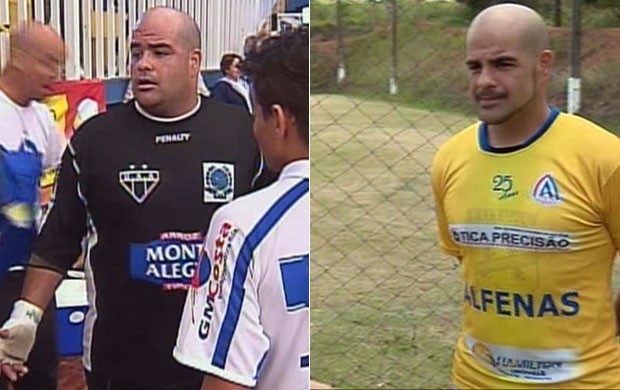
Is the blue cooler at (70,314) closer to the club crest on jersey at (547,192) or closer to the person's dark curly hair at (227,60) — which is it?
the person's dark curly hair at (227,60)

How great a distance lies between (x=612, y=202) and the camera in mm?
1505

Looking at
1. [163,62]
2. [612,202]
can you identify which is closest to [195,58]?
[163,62]

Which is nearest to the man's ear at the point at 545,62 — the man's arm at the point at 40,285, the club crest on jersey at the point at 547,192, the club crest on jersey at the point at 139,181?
the club crest on jersey at the point at 547,192

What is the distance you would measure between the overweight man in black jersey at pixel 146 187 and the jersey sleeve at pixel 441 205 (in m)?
0.32

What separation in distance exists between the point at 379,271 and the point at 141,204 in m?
1.00

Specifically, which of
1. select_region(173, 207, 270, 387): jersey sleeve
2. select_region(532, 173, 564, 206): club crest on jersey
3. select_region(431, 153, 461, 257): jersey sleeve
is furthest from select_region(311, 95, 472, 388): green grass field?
select_region(532, 173, 564, 206): club crest on jersey

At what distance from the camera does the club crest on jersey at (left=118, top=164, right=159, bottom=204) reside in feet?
5.46

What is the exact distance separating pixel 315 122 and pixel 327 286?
700 millimetres

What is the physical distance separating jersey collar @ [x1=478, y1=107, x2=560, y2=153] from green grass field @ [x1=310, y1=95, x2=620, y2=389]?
2.37ft

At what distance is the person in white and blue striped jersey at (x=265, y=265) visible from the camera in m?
1.64

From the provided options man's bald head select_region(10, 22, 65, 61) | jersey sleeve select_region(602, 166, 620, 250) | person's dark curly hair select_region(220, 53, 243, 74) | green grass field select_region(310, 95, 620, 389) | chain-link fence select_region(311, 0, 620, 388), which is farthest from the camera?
green grass field select_region(310, 95, 620, 389)

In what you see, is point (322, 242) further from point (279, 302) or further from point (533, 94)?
point (533, 94)

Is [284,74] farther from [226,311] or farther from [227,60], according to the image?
[226,311]

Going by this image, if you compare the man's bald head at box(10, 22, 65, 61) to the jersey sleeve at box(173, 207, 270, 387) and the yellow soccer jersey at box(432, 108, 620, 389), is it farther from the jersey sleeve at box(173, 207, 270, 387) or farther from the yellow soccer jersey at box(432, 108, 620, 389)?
the yellow soccer jersey at box(432, 108, 620, 389)
